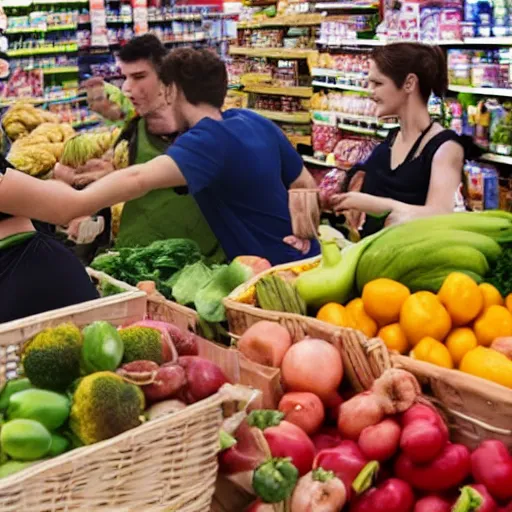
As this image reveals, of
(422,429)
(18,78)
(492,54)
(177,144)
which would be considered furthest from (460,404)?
(18,78)

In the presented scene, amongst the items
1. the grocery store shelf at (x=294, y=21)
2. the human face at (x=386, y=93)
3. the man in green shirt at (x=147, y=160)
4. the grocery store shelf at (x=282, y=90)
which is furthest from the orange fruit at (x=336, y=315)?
the grocery store shelf at (x=282, y=90)

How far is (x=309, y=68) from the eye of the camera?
26.9 feet

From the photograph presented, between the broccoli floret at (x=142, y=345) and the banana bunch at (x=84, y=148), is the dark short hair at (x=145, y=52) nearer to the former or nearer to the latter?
the banana bunch at (x=84, y=148)

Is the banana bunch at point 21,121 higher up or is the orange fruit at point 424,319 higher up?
the banana bunch at point 21,121

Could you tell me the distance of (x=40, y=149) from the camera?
3.83 meters

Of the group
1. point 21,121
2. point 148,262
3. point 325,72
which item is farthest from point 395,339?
point 325,72

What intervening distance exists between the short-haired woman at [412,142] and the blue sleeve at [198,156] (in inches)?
25.7

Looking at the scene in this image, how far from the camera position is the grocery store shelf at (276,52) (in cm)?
825

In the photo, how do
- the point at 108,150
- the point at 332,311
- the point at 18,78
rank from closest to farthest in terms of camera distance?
1. the point at 332,311
2. the point at 108,150
3. the point at 18,78

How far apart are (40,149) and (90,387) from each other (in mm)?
2846

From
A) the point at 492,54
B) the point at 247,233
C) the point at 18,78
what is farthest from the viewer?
the point at 18,78

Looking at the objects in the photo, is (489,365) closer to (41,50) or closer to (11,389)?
(11,389)

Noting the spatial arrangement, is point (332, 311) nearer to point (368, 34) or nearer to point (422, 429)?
point (422, 429)

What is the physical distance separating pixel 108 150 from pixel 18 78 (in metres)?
5.41
